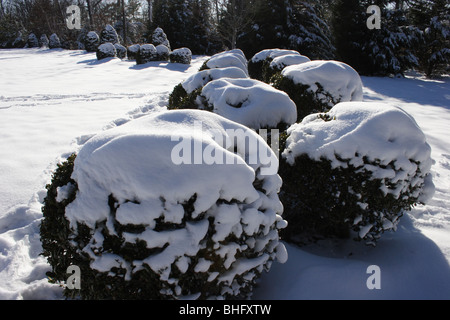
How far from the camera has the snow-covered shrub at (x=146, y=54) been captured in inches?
617

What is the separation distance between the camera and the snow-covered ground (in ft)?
7.34

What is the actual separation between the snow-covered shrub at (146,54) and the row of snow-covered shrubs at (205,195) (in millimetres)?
14833

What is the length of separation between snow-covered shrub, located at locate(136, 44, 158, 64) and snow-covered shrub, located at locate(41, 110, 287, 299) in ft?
49.6

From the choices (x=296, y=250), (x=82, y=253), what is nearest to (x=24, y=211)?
(x=82, y=253)

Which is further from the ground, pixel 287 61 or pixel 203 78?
pixel 287 61

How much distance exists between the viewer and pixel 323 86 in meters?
4.22

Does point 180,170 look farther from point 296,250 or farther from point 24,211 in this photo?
point 24,211

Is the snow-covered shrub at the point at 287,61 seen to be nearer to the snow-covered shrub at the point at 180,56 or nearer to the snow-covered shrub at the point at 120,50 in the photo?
the snow-covered shrub at the point at 180,56

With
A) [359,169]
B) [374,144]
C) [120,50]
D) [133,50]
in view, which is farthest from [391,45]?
[120,50]

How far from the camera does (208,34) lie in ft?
85.8

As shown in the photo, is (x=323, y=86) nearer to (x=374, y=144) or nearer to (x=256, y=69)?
(x=374, y=144)

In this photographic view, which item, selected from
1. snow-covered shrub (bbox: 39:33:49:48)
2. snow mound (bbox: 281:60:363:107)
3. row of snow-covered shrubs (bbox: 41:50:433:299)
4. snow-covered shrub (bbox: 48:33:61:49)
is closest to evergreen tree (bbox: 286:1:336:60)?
snow mound (bbox: 281:60:363:107)

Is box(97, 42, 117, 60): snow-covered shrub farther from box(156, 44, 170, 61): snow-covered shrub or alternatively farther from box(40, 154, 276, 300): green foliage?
box(40, 154, 276, 300): green foliage

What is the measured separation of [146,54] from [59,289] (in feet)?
50.8
